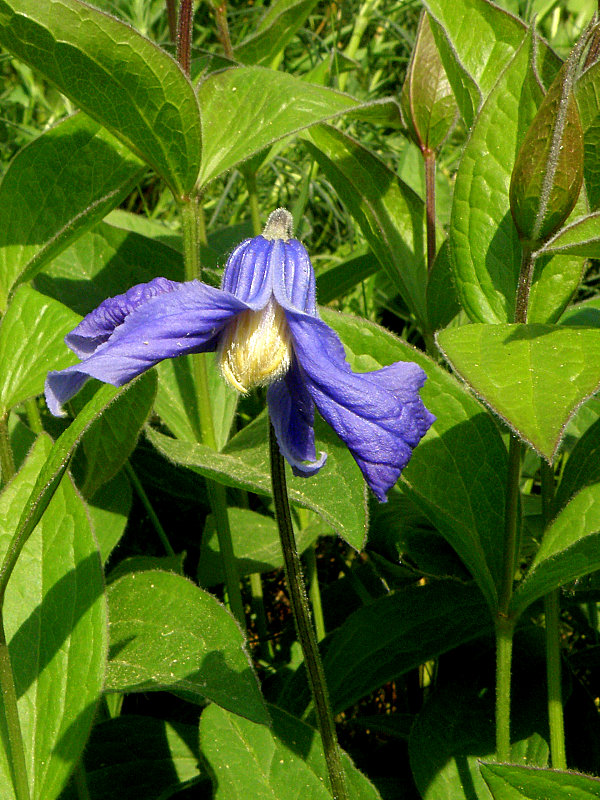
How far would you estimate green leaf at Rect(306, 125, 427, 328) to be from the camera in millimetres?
1830

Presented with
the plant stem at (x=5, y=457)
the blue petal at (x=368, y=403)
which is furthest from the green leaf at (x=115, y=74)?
the blue petal at (x=368, y=403)

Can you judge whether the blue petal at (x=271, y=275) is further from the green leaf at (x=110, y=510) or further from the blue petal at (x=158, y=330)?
the green leaf at (x=110, y=510)

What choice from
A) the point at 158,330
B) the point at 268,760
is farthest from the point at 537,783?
the point at 158,330

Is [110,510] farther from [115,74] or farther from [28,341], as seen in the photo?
[115,74]

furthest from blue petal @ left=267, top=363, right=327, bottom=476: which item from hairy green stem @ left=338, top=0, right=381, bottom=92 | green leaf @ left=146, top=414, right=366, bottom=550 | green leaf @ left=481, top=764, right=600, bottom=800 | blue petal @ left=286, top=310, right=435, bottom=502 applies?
hairy green stem @ left=338, top=0, right=381, bottom=92

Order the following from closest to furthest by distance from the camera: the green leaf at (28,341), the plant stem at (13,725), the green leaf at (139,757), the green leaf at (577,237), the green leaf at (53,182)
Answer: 1. the green leaf at (577,237)
2. the plant stem at (13,725)
3. the green leaf at (28,341)
4. the green leaf at (139,757)
5. the green leaf at (53,182)

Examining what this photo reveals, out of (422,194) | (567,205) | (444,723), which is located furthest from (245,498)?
(567,205)

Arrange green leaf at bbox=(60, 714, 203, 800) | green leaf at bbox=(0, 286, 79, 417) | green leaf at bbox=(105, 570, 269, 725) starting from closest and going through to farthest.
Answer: green leaf at bbox=(105, 570, 269, 725) → green leaf at bbox=(0, 286, 79, 417) → green leaf at bbox=(60, 714, 203, 800)

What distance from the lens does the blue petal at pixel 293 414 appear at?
1.01 m

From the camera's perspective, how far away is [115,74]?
1507 millimetres

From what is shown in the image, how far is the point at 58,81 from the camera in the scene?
1544mm

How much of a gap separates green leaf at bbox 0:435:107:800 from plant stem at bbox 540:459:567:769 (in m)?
0.79

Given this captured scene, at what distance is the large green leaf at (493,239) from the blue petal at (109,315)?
0.62m

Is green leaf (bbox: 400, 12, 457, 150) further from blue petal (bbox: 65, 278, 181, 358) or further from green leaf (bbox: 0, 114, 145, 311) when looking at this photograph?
blue petal (bbox: 65, 278, 181, 358)
